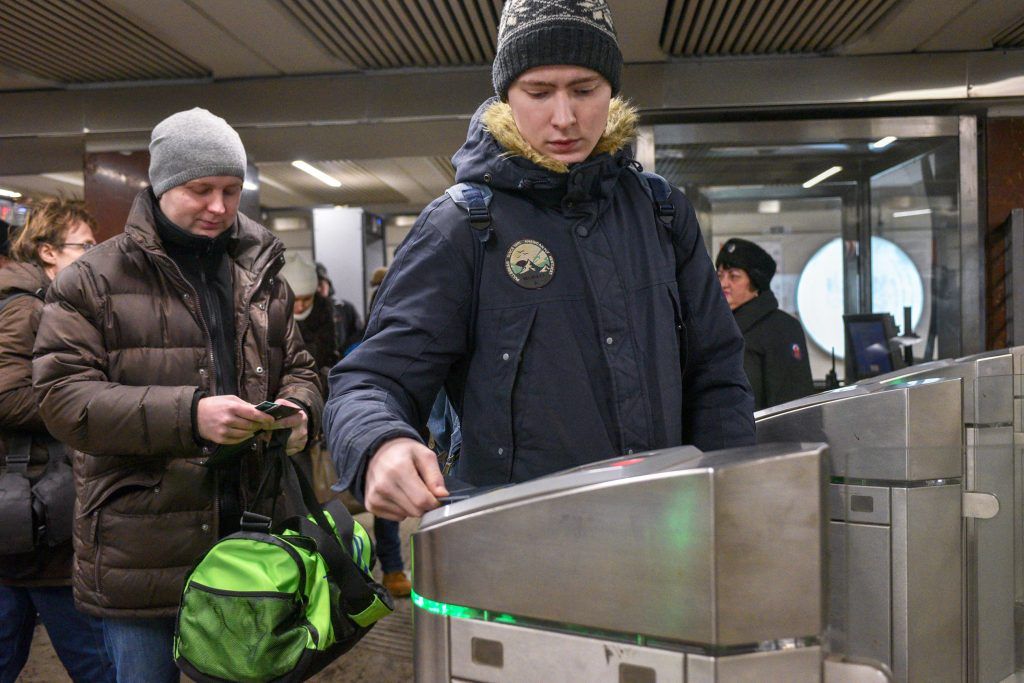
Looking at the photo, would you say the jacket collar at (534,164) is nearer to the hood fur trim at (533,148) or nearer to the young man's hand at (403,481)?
the hood fur trim at (533,148)

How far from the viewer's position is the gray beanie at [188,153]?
1.84 metres

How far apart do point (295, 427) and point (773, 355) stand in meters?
2.35

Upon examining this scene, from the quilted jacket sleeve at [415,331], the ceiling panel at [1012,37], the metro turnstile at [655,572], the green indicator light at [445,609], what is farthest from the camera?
the ceiling panel at [1012,37]

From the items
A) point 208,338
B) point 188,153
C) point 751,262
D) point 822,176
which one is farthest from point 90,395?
point 822,176

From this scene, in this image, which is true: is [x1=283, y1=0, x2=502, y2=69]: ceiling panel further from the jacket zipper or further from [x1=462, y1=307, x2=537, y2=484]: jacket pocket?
[x1=462, y1=307, x2=537, y2=484]: jacket pocket

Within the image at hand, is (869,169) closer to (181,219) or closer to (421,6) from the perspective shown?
(421,6)

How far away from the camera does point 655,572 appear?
0.69 meters

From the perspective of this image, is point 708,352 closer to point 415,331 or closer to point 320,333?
point 415,331

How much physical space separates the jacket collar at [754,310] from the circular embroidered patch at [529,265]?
8.55ft

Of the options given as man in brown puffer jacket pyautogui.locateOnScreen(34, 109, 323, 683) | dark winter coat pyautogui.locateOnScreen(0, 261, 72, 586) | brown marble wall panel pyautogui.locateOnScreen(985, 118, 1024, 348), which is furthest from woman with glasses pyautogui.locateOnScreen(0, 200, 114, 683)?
brown marble wall panel pyautogui.locateOnScreen(985, 118, 1024, 348)

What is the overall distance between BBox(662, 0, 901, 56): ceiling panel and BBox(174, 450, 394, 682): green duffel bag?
10.4 feet

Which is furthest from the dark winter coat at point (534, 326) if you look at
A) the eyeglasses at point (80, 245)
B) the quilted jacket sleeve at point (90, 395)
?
the eyeglasses at point (80, 245)

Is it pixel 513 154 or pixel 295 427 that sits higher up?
pixel 513 154

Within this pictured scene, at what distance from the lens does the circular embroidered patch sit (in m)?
1.16
